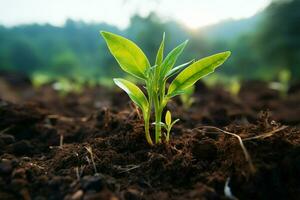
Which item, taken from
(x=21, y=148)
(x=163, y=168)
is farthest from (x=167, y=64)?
(x=21, y=148)

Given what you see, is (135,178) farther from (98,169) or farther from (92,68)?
(92,68)

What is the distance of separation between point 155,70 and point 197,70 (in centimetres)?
22

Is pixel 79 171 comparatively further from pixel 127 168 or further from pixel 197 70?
pixel 197 70

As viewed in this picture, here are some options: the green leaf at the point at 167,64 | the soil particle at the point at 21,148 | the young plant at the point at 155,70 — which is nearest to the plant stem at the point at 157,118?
the young plant at the point at 155,70

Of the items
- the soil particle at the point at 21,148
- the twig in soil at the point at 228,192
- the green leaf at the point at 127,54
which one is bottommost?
the twig in soil at the point at 228,192

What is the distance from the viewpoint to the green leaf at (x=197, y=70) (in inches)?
69.9

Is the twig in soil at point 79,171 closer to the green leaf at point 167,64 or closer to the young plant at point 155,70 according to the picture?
the young plant at point 155,70

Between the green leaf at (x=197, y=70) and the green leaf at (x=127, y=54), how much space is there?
0.19 metres

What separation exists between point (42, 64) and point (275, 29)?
34.0 metres

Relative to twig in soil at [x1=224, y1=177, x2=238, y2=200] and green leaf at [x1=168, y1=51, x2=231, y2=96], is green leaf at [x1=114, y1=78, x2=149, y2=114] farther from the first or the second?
twig in soil at [x1=224, y1=177, x2=238, y2=200]

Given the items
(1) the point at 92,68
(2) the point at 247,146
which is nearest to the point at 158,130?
(2) the point at 247,146

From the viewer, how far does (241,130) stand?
72.5 inches

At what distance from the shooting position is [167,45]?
33.5 metres

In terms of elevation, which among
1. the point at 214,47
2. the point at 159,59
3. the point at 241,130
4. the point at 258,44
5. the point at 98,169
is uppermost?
the point at 214,47
